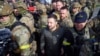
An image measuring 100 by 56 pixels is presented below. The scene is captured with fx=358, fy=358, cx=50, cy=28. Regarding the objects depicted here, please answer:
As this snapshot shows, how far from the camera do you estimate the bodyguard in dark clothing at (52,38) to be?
8.11 meters

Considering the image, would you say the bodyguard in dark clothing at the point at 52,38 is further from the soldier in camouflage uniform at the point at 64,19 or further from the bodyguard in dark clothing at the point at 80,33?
the soldier in camouflage uniform at the point at 64,19

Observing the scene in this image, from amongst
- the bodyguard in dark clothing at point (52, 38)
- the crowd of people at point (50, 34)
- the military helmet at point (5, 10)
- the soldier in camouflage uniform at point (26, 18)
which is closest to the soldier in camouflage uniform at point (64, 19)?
the crowd of people at point (50, 34)

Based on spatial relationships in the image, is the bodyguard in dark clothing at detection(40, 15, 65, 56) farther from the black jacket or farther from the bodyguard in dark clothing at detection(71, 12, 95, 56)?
A: the bodyguard in dark clothing at detection(71, 12, 95, 56)

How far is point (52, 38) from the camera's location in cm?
814

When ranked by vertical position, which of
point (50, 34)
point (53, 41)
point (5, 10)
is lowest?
point (53, 41)

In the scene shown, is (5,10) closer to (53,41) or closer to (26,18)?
(53,41)

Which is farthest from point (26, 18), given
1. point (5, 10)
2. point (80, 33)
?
point (5, 10)

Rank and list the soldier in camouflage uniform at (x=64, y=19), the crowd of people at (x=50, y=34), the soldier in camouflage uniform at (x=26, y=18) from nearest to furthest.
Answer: the crowd of people at (x=50, y=34)
the soldier in camouflage uniform at (x=26, y=18)
the soldier in camouflage uniform at (x=64, y=19)

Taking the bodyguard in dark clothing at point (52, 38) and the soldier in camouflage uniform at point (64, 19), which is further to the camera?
the soldier in camouflage uniform at point (64, 19)

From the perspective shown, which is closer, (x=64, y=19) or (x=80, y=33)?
(x=80, y=33)

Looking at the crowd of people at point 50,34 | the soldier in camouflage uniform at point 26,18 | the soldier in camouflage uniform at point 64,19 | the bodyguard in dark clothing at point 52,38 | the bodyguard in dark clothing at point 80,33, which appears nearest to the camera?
the crowd of people at point 50,34

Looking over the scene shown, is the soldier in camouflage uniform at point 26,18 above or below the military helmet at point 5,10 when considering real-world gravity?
below

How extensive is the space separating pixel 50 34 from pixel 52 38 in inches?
4.2

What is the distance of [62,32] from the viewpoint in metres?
8.26
